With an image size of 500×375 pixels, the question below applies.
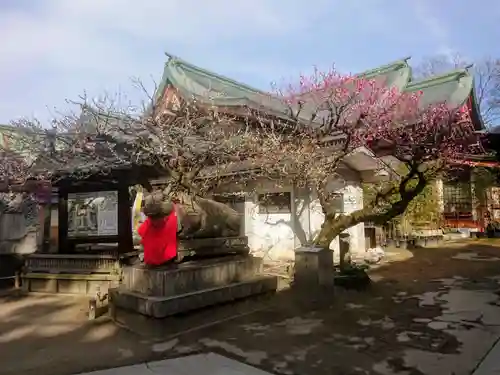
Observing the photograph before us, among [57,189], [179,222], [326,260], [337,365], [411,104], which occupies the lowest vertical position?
[337,365]

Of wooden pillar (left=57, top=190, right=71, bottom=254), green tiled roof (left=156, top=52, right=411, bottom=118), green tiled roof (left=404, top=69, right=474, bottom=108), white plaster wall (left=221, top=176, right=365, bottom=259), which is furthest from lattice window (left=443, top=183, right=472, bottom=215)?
wooden pillar (left=57, top=190, right=71, bottom=254)

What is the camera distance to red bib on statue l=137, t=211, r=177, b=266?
21.6 ft

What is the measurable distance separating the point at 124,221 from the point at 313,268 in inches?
188

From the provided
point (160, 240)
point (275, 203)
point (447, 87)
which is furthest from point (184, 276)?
point (447, 87)

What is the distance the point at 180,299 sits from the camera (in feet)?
20.5

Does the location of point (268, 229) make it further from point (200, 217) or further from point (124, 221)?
point (200, 217)

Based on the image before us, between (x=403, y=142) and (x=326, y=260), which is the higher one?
(x=403, y=142)

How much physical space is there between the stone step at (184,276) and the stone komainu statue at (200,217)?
1.80 feet

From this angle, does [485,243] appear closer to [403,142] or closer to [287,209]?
[403,142]

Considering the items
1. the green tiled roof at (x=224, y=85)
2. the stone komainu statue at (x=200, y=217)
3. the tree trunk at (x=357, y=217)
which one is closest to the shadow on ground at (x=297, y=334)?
the tree trunk at (x=357, y=217)

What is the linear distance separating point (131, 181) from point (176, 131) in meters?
2.40

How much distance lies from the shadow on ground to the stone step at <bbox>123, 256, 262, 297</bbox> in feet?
1.57

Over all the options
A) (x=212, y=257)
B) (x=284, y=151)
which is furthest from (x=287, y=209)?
(x=212, y=257)

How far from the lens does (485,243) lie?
18734 mm
